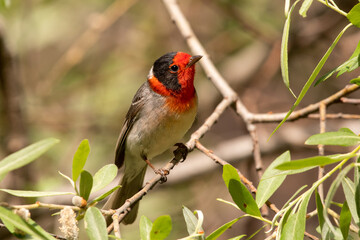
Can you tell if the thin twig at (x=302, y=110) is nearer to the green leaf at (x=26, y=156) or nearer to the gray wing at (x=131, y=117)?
the gray wing at (x=131, y=117)

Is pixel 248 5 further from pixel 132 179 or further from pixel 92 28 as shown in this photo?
pixel 132 179

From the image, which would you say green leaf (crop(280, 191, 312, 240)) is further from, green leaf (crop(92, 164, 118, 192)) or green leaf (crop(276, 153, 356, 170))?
green leaf (crop(92, 164, 118, 192))

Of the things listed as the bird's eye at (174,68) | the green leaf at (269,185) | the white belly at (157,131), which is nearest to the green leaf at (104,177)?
the green leaf at (269,185)

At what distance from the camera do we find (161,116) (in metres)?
3.48

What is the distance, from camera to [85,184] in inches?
65.0

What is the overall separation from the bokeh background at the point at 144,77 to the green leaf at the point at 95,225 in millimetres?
2734

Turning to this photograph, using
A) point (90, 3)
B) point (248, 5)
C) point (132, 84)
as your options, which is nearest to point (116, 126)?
point (132, 84)

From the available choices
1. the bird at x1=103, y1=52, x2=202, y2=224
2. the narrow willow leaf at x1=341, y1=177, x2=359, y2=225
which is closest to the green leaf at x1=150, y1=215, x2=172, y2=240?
the narrow willow leaf at x1=341, y1=177, x2=359, y2=225

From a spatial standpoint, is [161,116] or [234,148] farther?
[234,148]

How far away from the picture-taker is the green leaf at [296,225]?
56.3 inches

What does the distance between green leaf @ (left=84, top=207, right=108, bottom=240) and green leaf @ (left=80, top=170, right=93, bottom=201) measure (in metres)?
0.14

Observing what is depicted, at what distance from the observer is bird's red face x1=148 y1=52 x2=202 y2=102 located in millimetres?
3643

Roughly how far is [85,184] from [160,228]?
326mm

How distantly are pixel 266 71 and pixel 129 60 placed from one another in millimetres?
1770
